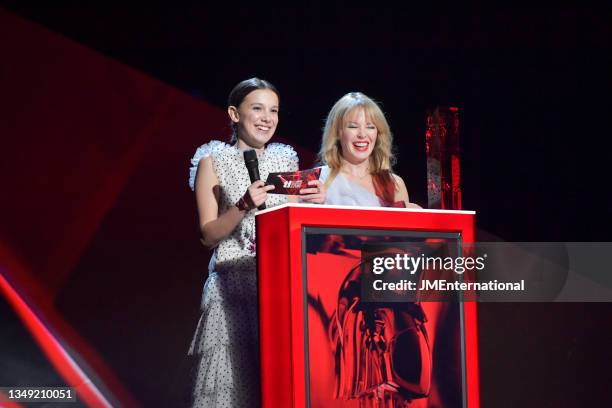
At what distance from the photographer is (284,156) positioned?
2.47 metres

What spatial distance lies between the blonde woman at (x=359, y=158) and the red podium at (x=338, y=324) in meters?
0.40

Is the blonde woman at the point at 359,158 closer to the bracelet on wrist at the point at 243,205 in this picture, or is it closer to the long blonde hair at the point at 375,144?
the long blonde hair at the point at 375,144

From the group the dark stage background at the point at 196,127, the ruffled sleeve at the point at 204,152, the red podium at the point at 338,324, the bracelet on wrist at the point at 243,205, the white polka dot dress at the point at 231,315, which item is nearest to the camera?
the red podium at the point at 338,324

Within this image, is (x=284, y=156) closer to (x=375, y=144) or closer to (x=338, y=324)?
(x=375, y=144)

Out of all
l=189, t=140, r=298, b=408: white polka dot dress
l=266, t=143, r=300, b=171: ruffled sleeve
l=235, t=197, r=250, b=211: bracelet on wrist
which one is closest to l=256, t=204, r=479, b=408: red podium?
l=235, t=197, r=250, b=211: bracelet on wrist

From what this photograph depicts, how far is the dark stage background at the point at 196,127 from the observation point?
3.50 m

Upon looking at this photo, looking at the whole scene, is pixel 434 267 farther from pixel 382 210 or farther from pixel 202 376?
pixel 202 376

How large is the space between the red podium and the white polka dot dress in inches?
14.3

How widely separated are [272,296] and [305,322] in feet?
0.39

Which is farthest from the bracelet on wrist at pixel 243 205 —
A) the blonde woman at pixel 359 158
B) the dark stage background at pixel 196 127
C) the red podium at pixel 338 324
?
the dark stage background at pixel 196 127

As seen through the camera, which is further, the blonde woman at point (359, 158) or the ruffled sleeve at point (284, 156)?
the ruffled sleeve at point (284, 156)

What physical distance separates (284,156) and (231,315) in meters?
0.50

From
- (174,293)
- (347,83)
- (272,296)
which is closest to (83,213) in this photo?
(174,293)

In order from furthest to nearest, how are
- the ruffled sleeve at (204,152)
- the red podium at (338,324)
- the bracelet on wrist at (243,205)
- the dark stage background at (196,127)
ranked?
the dark stage background at (196,127), the ruffled sleeve at (204,152), the bracelet on wrist at (243,205), the red podium at (338,324)
